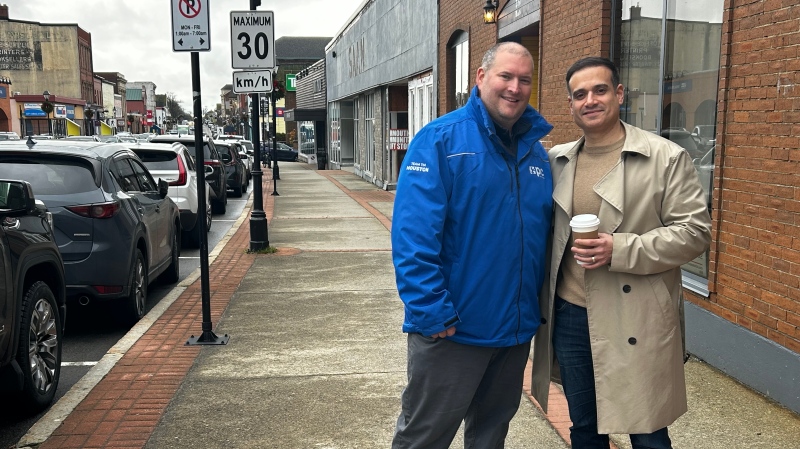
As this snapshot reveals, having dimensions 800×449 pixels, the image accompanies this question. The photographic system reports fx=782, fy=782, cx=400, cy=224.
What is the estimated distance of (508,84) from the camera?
291cm

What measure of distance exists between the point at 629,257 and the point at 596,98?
2.01ft

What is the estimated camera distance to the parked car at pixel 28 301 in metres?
4.28

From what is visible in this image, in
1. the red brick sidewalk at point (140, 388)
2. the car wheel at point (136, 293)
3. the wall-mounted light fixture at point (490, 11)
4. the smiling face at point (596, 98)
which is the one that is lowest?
the red brick sidewalk at point (140, 388)

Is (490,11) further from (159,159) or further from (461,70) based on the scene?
(159,159)

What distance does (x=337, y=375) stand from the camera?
5.34 metres

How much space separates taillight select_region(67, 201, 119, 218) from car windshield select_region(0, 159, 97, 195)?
155 millimetres

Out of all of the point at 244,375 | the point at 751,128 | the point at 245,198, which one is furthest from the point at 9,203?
the point at 245,198

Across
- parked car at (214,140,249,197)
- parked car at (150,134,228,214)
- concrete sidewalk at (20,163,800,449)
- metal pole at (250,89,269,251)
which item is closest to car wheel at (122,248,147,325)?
concrete sidewalk at (20,163,800,449)

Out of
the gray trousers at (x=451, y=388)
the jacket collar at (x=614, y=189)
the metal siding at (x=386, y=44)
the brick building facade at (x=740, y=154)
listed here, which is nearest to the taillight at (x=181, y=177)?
the metal siding at (x=386, y=44)

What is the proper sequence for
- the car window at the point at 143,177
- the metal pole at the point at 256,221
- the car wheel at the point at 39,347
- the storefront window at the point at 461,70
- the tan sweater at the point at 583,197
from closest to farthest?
the tan sweater at the point at 583,197
the car wheel at the point at 39,347
the car window at the point at 143,177
the metal pole at the point at 256,221
the storefront window at the point at 461,70

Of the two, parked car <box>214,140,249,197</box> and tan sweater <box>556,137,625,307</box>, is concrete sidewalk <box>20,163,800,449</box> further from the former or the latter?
parked car <box>214,140,249,197</box>

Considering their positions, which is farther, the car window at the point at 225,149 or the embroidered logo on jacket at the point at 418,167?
the car window at the point at 225,149

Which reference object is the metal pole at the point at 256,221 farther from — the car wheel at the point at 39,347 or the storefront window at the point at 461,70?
the car wheel at the point at 39,347

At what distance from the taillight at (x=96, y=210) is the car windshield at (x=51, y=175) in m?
0.16
